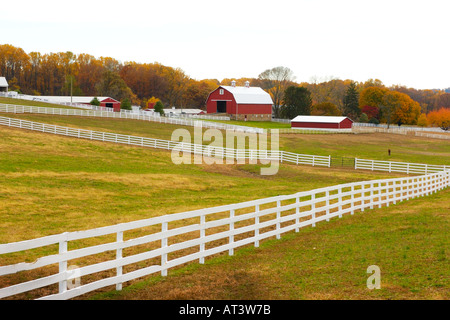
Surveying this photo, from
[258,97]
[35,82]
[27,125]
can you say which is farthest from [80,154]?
[35,82]

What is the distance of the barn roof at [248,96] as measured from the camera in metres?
112

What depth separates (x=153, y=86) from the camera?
160m

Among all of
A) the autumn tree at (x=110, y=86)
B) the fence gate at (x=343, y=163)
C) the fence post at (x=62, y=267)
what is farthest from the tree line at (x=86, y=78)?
the fence post at (x=62, y=267)

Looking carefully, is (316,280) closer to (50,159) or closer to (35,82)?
(50,159)

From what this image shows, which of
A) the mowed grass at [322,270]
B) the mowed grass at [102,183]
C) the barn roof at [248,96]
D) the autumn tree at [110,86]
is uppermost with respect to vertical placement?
the autumn tree at [110,86]

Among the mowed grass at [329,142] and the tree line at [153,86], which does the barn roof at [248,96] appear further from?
the mowed grass at [329,142]

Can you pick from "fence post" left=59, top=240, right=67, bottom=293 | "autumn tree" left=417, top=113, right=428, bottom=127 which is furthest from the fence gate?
"autumn tree" left=417, top=113, right=428, bottom=127

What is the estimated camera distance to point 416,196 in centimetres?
2769

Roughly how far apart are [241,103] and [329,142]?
3551cm

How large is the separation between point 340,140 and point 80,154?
50159 millimetres

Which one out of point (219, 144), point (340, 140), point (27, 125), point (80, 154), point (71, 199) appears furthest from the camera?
point (340, 140)

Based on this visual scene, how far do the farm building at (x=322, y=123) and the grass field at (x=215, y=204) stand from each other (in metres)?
55.4

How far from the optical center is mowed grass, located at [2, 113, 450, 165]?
62.6 metres

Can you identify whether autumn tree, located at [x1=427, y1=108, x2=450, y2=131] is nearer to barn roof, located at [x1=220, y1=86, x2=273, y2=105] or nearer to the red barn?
barn roof, located at [x1=220, y1=86, x2=273, y2=105]
